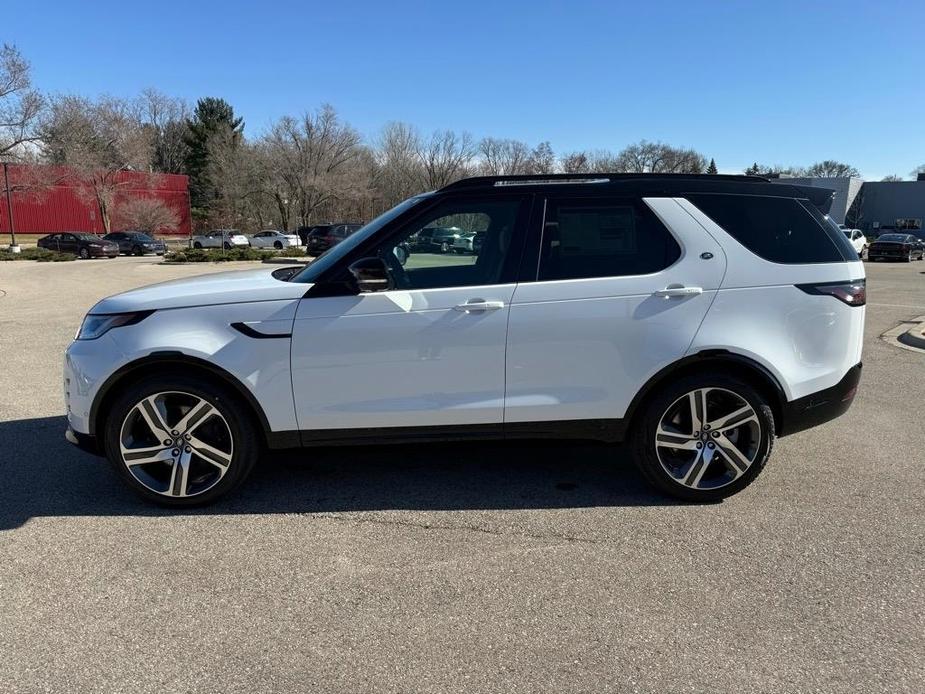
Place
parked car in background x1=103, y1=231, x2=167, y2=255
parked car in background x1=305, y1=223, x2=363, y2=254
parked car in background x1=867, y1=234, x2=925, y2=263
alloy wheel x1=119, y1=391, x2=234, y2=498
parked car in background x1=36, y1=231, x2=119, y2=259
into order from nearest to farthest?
alloy wheel x1=119, y1=391, x2=234, y2=498 → parked car in background x1=305, y1=223, x2=363, y2=254 → parked car in background x1=36, y1=231, x2=119, y2=259 → parked car in background x1=867, y1=234, x2=925, y2=263 → parked car in background x1=103, y1=231, x2=167, y2=255

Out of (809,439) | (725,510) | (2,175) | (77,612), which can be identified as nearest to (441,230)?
(725,510)

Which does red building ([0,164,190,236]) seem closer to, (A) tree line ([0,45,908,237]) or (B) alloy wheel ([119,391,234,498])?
(A) tree line ([0,45,908,237])

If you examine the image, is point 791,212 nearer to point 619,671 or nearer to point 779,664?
point 779,664

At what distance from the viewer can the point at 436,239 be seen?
398cm

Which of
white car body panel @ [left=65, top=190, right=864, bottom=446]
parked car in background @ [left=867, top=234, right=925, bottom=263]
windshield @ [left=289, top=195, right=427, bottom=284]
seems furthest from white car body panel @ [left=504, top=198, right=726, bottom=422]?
Answer: parked car in background @ [left=867, top=234, right=925, bottom=263]

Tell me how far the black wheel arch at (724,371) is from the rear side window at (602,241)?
58 cm

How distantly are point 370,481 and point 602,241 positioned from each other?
213cm

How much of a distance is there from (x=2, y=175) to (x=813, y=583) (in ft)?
180

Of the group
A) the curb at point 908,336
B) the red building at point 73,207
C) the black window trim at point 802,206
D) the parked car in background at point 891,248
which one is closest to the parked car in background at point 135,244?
the red building at point 73,207

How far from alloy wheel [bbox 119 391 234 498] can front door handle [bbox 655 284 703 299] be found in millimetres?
2643

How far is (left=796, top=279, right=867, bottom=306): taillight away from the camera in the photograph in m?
3.84

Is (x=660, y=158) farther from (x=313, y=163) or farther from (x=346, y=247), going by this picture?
(x=346, y=247)

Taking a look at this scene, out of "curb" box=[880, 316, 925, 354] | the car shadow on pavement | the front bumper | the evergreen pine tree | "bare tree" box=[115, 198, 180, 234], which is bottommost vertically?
the car shadow on pavement

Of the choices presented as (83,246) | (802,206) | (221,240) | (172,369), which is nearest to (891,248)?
(802,206)
